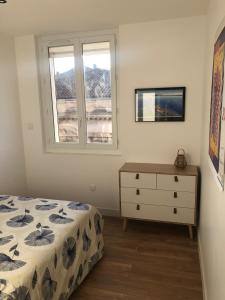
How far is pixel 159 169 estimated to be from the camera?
304 centimetres

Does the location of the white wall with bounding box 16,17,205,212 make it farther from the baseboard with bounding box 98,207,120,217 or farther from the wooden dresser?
the wooden dresser

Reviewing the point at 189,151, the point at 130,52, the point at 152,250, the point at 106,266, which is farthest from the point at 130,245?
the point at 130,52

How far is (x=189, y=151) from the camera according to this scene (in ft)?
10.3

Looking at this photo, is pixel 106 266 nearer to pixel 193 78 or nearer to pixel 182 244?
pixel 182 244

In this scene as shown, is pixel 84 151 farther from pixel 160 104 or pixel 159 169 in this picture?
pixel 160 104

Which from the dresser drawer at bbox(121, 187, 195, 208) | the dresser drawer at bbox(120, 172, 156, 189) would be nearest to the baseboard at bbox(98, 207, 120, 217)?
the dresser drawer at bbox(121, 187, 195, 208)

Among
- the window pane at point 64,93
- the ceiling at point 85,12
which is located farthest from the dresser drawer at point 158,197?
the ceiling at point 85,12

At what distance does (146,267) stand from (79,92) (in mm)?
2354

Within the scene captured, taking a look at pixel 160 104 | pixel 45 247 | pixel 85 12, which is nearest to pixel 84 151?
pixel 160 104

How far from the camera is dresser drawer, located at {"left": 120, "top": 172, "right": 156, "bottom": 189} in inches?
117

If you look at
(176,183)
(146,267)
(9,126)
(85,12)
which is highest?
Result: (85,12)

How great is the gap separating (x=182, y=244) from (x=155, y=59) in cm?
222

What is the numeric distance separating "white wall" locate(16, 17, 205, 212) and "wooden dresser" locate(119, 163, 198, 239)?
0.34 m

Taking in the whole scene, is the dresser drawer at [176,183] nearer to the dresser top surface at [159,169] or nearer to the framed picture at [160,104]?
the dresser top surface at [159,169]
